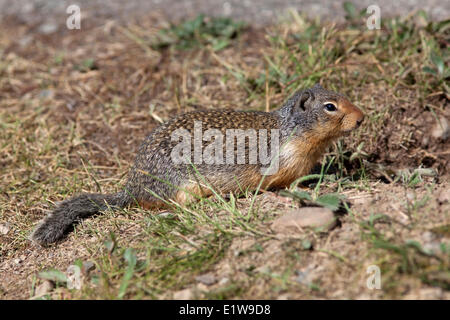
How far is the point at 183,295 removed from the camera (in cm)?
317

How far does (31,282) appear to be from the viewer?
3.80 m

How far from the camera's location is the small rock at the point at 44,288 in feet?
11.6

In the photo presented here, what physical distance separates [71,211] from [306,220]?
2.06m

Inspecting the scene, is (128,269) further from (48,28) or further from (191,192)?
(48,28)

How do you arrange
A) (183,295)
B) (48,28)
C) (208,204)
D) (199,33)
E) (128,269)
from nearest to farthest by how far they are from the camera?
1. (183,295)
2. (128,269)
3. (208,204)
4. (199,33)
5. (48,28)

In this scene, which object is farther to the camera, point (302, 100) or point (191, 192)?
point (302, 100)

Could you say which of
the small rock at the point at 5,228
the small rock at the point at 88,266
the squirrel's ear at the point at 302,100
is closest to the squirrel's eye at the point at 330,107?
the squirrel's ear at the point at 302,100

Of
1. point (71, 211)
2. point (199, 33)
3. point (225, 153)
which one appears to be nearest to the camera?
point (71, 211)

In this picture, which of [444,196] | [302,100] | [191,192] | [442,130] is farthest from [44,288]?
[442,130]

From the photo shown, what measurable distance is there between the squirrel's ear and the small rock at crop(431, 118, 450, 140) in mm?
1748

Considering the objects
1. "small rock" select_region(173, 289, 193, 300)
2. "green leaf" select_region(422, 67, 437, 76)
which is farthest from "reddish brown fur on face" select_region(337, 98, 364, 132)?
"small rock" select_region(173, 289, 193, 300)

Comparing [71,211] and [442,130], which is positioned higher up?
[442,130]

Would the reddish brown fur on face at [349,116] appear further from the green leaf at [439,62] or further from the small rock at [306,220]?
the green leaf at [439,62]
